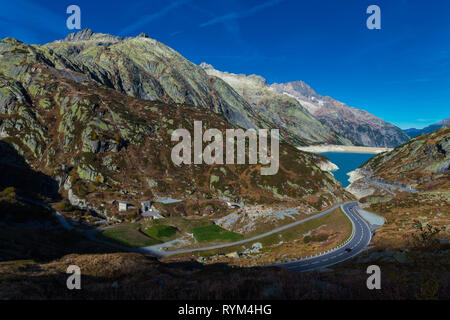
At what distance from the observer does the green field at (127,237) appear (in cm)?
8814

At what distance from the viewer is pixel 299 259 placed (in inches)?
2016

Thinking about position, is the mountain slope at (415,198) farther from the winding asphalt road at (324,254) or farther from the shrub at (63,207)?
the shrub at (63,207)

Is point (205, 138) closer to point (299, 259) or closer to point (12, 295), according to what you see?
point (299, 259)

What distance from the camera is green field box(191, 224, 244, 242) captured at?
9344cm

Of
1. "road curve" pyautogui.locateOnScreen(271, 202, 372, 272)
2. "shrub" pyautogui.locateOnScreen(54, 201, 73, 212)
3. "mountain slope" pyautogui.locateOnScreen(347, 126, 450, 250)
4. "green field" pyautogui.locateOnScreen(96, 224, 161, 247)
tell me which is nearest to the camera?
"mountain slope" pyautogui.locateOnScreen(347, 126, 450, 250)

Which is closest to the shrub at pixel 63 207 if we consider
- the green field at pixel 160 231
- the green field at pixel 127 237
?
the green field at pixel 127 237

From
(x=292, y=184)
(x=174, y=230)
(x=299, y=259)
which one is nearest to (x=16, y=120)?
(x=174, y=230)

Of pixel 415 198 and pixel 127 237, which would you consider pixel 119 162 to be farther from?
pixel 415 198

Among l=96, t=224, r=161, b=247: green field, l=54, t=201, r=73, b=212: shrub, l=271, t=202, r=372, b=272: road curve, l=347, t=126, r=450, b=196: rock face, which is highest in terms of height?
l=347, t=126, r=450, b=196: rock face

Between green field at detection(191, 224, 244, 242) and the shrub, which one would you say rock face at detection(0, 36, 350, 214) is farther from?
green field at detection(191, 224, 244, 242)

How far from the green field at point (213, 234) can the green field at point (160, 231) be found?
29.8 feet

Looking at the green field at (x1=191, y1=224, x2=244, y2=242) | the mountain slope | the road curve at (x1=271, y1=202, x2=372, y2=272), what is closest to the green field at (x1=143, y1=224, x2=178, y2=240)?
the green field at (x1=191, y1=224, x2=244, y2=242)

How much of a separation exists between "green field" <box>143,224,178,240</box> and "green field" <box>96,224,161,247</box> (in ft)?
8.01
